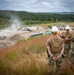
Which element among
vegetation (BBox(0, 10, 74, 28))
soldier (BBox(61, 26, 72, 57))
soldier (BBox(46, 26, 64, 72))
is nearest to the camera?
soldier (BBox(46, 26, 64, 72))

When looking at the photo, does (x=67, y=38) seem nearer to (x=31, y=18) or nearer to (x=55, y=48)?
(x=55, y=48)

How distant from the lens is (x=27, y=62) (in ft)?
19.1

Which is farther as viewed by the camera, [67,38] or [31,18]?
[31,18]

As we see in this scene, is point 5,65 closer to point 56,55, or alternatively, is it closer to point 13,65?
point 13,65

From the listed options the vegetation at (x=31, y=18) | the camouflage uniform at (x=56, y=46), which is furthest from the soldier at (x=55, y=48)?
the vegetation at (x=31, y=18)

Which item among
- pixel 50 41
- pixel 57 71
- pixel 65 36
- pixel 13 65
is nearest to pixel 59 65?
pixel 57 71

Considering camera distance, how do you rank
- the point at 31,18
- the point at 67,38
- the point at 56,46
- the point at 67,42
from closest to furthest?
1. the point at 56,46
2. the point at 67,38
3. the point at 67,42
4. the point at 31,18

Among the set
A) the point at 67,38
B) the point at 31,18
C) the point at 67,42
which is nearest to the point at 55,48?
the point at 67,38

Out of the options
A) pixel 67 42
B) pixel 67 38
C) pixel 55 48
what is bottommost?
pixel 67 42

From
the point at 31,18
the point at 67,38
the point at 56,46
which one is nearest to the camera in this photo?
the point at 56,46

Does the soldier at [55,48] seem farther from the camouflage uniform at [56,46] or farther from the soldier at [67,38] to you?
the soldier at [67,38]

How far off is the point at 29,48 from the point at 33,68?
7805 millimetres

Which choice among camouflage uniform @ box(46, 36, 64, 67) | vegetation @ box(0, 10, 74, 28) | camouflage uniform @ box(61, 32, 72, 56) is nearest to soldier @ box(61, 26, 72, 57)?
camouflage uniform @ box(61, 32, 72, 56)

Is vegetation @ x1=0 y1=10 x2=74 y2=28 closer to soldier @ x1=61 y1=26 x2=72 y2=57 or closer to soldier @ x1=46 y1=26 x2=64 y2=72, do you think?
soldier @ x1=61 y1=26 x2=72 y2=57
